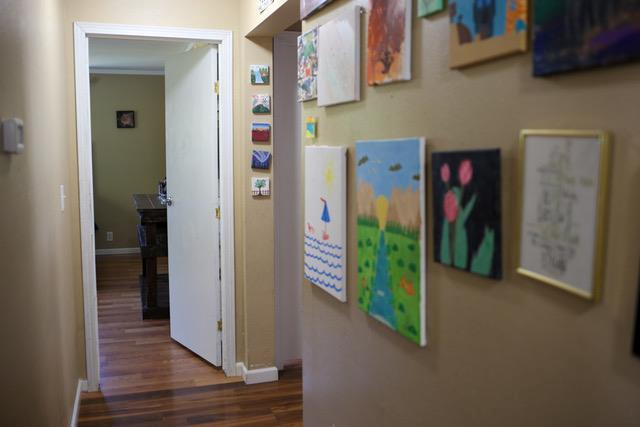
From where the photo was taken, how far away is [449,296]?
1.39m

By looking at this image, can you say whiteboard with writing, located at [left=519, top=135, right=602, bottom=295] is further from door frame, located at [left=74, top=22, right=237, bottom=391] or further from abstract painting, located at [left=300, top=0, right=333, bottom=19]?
door frame, located at [left=74, top=22, right=237, bottom=391]

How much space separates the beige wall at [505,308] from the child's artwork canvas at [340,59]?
1.8 inches

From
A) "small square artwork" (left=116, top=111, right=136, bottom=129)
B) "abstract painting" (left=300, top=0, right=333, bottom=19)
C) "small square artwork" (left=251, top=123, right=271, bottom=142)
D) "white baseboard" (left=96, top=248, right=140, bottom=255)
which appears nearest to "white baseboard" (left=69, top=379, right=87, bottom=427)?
"small square artwork" (left=251, top=123, right=271, bottom=142)

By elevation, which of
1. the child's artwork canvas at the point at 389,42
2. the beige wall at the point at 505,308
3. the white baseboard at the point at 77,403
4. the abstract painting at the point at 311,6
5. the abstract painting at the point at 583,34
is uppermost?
the abstract painting at the point at 311,6

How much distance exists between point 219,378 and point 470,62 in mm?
2917

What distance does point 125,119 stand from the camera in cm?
766

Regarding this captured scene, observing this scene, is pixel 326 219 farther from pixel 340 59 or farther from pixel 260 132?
pixel 260 132

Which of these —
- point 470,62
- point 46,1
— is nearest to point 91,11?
point 46,1

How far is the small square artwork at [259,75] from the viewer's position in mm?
3459

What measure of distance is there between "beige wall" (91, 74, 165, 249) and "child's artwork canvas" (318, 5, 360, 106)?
6070 mm

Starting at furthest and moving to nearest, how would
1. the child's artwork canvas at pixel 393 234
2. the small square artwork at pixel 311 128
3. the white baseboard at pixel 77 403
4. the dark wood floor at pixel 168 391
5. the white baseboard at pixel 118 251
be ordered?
the white baseboard at pixel 118 251, the dark wood floor at pixel 168 391, the white baseboard at pixel 77 403, the small square artwork at pixel 311 128, the child's artwork canvas at pixel 393 234

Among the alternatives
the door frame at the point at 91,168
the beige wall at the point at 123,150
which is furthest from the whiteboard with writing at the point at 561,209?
the beige wall at the point at 123,150

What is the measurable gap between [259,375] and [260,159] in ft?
4.28

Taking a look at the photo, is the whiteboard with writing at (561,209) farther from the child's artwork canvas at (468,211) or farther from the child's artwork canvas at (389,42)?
the child's artwork canvas at (389,42)
